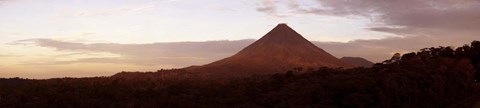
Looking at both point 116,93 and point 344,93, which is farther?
point 116,93

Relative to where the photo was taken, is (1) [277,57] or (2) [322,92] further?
(1) [277,57]

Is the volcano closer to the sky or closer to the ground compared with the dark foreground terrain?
closer to the sky

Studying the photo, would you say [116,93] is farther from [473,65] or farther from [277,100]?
[473,65]

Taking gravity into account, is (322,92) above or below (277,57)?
below

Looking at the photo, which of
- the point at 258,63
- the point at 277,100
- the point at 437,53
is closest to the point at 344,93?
the point at 277,100

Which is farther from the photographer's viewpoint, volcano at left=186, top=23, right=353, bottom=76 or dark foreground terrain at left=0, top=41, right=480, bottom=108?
volcano at left=186, top=23, right=353, bottom=76

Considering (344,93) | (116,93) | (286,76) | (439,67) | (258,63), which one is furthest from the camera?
(258,63)
